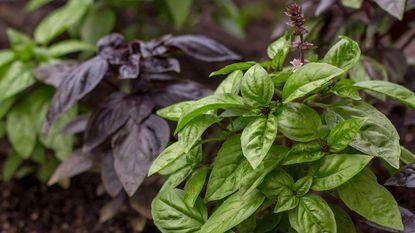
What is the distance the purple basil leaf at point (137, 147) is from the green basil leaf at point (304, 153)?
35 cm

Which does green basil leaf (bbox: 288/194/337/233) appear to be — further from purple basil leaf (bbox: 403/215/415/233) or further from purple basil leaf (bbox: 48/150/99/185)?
purple basil leaf (bbox: 48/150/99/185)

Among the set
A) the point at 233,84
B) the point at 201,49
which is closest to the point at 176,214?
the point at 233,84

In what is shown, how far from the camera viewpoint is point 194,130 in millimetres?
972

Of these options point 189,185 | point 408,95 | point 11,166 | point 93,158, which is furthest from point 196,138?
point 11,166

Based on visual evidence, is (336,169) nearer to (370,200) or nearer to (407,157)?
(370,200)

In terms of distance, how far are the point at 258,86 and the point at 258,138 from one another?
0.10 meters

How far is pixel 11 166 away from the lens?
182cm

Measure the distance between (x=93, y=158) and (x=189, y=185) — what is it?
490mm

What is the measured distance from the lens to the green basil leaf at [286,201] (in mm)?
912

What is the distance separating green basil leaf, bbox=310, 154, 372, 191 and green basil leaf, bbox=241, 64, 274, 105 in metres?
0.14

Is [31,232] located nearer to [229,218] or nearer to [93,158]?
[93,158]

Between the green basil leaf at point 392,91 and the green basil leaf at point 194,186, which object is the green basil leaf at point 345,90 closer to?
the green basil leaf at point 392,91

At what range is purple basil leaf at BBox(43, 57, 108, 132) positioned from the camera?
1.29 meters

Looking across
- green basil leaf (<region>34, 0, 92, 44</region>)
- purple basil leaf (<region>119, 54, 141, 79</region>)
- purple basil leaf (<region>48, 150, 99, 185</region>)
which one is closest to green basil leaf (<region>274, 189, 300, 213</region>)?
purple basil leaf (<region>119, 54, 141, 79</region>)
